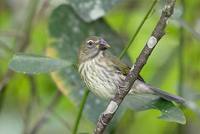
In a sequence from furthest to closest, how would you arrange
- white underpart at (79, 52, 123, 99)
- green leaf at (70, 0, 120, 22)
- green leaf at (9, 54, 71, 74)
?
1. green leaf at (70, 0, 120, 22)
2. white underpart at (79, 52, 123, 99)
3. green leaf at (9, 54, 71, 74)

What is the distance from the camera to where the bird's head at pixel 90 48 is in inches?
136

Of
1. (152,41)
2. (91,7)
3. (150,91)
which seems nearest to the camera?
(152,41)

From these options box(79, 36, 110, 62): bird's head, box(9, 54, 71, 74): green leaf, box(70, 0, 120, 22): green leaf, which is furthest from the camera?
box(70, 0, 120, 22): green leaf

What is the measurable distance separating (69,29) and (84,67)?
0.37 meters

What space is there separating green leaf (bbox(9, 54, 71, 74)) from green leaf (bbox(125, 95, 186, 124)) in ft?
1.15

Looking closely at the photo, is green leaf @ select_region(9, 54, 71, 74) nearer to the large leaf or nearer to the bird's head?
the bird's head

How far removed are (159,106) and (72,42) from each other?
2.87 ft

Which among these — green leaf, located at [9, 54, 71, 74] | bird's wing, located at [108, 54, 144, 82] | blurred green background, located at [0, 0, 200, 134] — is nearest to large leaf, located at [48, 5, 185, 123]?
blurred green background, located at [0, 0, 200, 134]

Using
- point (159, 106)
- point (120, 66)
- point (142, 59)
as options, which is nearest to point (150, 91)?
point (120, 66)

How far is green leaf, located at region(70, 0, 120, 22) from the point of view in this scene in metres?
3.59

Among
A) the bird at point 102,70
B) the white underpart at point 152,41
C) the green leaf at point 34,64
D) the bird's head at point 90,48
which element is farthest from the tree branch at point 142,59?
the bird's head at point 90,48

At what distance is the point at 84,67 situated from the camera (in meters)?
3.47

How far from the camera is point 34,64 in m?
3.04

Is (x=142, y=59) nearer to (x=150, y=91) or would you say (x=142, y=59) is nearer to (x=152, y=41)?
(x=152, y=41)
